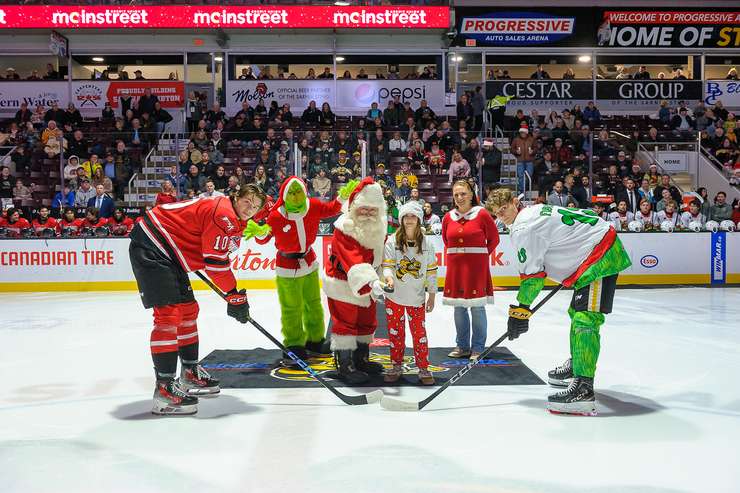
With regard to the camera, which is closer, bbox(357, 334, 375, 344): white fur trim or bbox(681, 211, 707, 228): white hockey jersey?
bbox(357, 334, 375, 344): white fur trim

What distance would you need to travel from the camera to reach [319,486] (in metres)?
3.05

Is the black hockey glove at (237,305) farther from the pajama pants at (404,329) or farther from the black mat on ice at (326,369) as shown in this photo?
the pajama pants at (404,329)

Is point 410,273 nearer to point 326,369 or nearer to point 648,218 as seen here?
point 326,369

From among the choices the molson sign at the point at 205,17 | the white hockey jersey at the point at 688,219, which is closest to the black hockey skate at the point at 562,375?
the white hockey jersey at the point at 688,219

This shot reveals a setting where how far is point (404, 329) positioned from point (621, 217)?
23.1 ft

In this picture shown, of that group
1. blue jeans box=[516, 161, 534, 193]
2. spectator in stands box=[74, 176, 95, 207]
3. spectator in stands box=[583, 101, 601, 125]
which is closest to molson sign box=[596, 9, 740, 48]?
spectator in stands box=[583, 101, 601, 125]

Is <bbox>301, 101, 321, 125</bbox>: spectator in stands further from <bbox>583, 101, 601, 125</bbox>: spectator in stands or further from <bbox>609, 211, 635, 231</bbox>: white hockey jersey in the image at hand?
<bbox>609, 211, 635, 231</bbox>: white hockey jersey

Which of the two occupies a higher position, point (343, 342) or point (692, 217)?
point (692, 217)

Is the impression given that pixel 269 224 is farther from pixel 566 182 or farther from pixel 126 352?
pixel 566 182

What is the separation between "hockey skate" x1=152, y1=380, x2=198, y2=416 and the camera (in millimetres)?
4211

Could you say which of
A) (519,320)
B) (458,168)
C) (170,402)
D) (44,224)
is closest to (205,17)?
(44,224)

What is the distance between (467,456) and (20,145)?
490 inches

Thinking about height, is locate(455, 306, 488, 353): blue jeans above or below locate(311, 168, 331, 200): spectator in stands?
below

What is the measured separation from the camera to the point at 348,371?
4945mm
